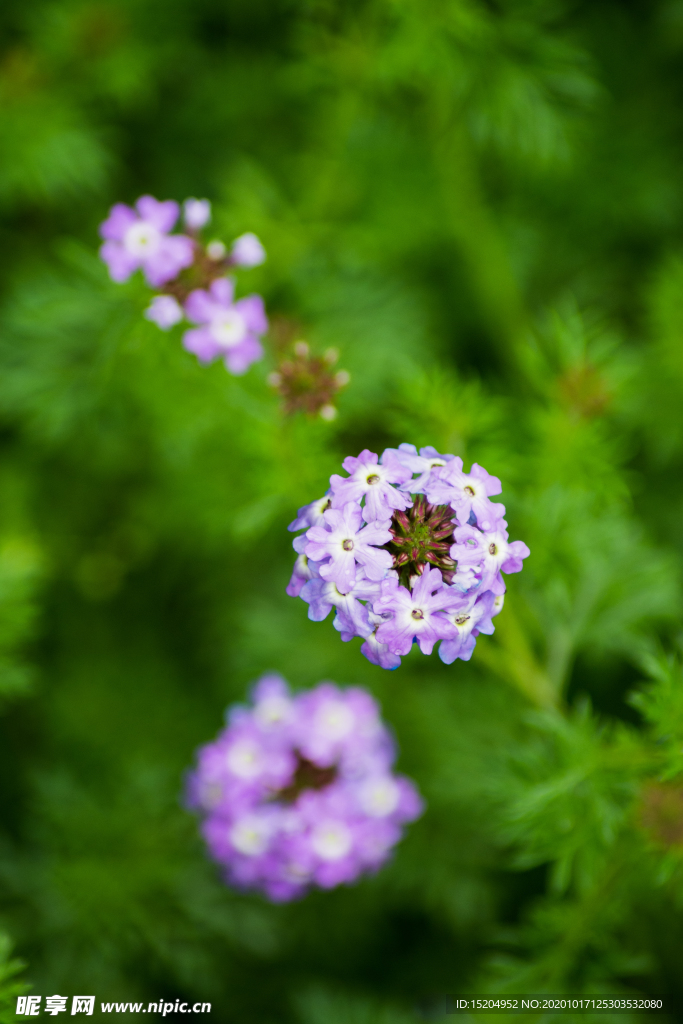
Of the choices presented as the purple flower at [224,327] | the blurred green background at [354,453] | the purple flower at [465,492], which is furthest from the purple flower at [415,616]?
the purple flower at [224,327]

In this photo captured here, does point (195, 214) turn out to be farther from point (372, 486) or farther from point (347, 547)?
point (347, 547)

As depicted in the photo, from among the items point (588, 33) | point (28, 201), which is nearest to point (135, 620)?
point (28, 201)

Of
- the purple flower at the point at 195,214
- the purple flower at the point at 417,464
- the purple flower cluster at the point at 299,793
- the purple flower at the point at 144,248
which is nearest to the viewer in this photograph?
the purple flower at the point at 417,464

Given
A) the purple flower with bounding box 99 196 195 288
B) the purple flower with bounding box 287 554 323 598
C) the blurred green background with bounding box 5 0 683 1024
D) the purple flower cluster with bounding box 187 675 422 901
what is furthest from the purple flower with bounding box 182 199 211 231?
the purple flower cluster with bounding box 187 675 422 901

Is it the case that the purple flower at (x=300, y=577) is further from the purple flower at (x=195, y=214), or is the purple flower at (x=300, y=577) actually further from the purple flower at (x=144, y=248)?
the purple flower at (x=195, y=214)

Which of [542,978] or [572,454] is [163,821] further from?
[572,454]

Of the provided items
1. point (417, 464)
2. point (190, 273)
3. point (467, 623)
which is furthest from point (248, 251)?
point (467, 623)
